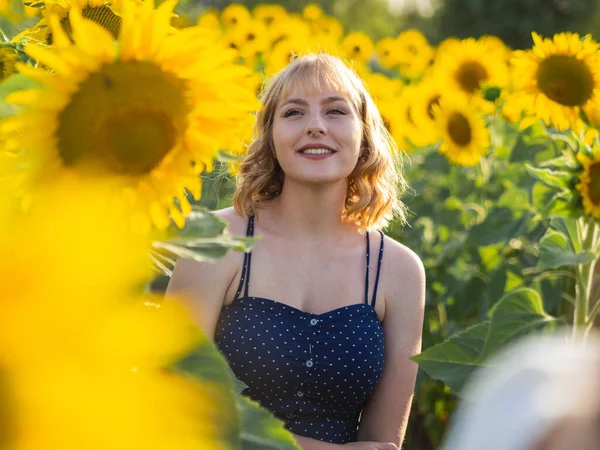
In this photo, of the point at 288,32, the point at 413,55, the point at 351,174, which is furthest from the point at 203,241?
the point at 413,55

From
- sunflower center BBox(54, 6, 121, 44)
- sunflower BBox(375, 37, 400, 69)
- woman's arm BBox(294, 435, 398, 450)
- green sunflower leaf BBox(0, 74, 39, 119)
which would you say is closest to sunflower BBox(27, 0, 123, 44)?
sunflower center BBox(54, 6, 121, 44)

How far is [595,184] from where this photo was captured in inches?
76.2

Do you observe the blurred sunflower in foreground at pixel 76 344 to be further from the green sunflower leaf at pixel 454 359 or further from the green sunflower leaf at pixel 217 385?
the green sunflower leaf at pixel 454 359

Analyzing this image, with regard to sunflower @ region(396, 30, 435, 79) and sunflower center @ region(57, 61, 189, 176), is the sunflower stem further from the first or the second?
sunflower @ region(396, 30, 435, 79)

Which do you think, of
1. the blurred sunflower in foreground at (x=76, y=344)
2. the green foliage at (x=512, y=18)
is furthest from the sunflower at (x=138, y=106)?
the green foliage at (x=512, y=18)

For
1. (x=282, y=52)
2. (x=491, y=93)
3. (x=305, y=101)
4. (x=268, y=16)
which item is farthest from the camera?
(x=268, y=16)

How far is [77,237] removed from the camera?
316mm

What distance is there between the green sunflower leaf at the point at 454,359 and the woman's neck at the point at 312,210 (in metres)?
0.35

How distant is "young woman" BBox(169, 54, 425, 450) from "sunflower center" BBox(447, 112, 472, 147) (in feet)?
3.81

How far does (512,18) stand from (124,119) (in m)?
18.7

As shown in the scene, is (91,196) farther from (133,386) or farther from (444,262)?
(444,262)

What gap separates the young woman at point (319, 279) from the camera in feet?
5.87

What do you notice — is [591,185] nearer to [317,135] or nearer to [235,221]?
[317,135]

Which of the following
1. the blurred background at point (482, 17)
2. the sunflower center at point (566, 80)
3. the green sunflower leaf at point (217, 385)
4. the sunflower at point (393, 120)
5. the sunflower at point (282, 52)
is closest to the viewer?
the green sunflower leaf at point (217, 385)
